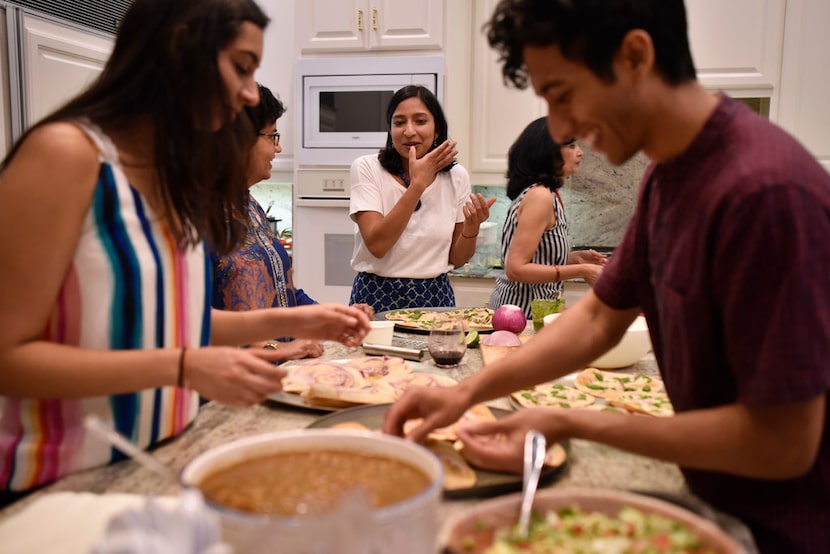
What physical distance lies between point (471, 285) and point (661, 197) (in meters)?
3.14

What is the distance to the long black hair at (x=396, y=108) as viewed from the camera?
9.84ft

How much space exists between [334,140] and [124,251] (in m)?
3.08

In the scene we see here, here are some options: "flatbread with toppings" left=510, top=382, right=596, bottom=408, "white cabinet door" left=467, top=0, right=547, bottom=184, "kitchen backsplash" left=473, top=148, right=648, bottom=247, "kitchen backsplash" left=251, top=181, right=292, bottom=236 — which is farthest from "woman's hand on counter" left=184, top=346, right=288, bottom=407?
"kitchen backsplash" left=251, top=181, right=292, bottom=236

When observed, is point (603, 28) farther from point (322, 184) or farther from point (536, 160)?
point (322, 184)

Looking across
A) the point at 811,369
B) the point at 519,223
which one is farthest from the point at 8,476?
the point at 519,223

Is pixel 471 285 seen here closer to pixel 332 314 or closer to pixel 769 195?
pixel 332 314

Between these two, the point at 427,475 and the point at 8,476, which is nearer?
the point at 427,475

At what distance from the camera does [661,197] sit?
41.4 inches

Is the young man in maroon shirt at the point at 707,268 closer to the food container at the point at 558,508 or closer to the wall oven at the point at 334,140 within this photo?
the food container at the point at 558,508

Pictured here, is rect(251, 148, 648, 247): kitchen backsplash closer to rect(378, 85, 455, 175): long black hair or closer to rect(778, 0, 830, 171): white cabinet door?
rect(778, 0, 830, 171): white cabinet door

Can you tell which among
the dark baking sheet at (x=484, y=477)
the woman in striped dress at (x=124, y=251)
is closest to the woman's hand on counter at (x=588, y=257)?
the dark baking sheet at (x=484, y=477)

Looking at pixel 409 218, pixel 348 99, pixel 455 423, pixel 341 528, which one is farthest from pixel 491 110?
pixel 341 528

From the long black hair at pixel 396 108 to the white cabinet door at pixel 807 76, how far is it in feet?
7.08

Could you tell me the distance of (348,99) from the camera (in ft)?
13.2
